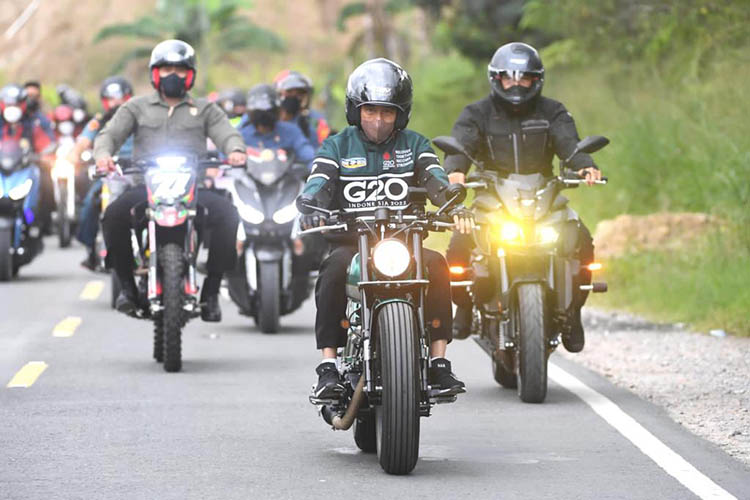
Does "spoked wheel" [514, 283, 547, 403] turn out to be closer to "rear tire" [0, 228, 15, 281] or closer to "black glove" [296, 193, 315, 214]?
"black glove" [296, 193, 315, 214]

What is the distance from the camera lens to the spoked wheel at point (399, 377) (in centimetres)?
802

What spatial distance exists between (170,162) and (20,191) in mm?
8094

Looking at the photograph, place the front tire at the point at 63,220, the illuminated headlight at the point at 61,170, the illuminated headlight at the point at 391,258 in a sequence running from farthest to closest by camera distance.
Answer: the front tire at the point at 63,220 < the illuminated headlight at the point at 61,170 < the illuminated headlight at the point at 391,258

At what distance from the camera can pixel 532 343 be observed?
10.7 meters

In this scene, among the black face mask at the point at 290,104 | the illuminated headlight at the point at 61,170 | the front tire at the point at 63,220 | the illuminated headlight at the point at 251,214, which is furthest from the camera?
the front tire at the point at 63,220

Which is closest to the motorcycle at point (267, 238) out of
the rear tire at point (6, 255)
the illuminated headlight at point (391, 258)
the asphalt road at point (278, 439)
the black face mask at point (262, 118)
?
the black face mask at point (262, 118)

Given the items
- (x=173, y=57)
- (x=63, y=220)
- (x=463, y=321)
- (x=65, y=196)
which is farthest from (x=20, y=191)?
(x=463, y=321)

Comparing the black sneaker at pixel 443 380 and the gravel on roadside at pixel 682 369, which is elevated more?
the black sneaker at pixel 443 380

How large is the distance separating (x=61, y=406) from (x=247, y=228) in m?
4.86

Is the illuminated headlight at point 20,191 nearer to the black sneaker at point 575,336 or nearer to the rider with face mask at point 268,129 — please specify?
the rider with face mask at point 268,129

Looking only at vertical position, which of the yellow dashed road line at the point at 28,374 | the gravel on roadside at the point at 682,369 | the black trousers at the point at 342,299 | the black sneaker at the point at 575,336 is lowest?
the gravel on roadside at the point at 682,369

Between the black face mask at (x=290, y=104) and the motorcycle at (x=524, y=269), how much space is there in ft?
21.7

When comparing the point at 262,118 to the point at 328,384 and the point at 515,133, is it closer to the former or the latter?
the point at 515,133

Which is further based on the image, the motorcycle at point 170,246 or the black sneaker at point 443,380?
the motorcycle at point 170,246
